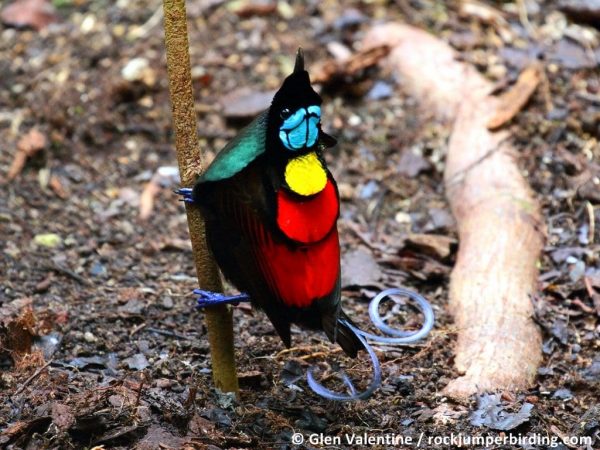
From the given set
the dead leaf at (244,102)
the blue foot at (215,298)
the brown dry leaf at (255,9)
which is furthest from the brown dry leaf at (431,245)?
the brown dry leaf at (255,9)

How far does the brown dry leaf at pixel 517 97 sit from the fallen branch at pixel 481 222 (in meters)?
0.04

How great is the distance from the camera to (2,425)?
257 cm

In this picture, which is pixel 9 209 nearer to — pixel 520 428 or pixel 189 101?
pixel 189 101

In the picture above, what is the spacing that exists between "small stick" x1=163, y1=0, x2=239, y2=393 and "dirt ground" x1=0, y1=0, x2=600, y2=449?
148mm

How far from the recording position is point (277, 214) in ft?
8.34

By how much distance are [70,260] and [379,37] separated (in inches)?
96.6

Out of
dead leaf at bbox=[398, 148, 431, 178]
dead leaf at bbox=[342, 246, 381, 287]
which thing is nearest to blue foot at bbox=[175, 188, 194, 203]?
dead leaf at bbox=[342, 246, 381, 287]

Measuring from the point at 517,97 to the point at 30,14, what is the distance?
316cm

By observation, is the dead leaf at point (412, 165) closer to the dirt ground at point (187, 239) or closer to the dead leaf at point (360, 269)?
the dirt ground at point (187, 239)

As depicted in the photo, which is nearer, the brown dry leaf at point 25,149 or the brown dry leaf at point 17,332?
the brown dry leaf at point 17,332

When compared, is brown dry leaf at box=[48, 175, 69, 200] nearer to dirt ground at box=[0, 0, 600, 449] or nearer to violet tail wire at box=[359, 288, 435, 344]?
dirt ground at box=[0, 0, 600, 449]

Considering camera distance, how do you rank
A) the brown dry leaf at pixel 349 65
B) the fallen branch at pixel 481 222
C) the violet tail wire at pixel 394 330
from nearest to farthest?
the violet tail wire at pixel 394 330 → the fallen branch at pixel 481 222 → the brown dry leaf at pixel 349 65

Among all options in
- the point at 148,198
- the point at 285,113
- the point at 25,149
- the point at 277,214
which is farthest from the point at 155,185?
the point at 285,113

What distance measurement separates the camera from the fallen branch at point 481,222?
10.6 ft
